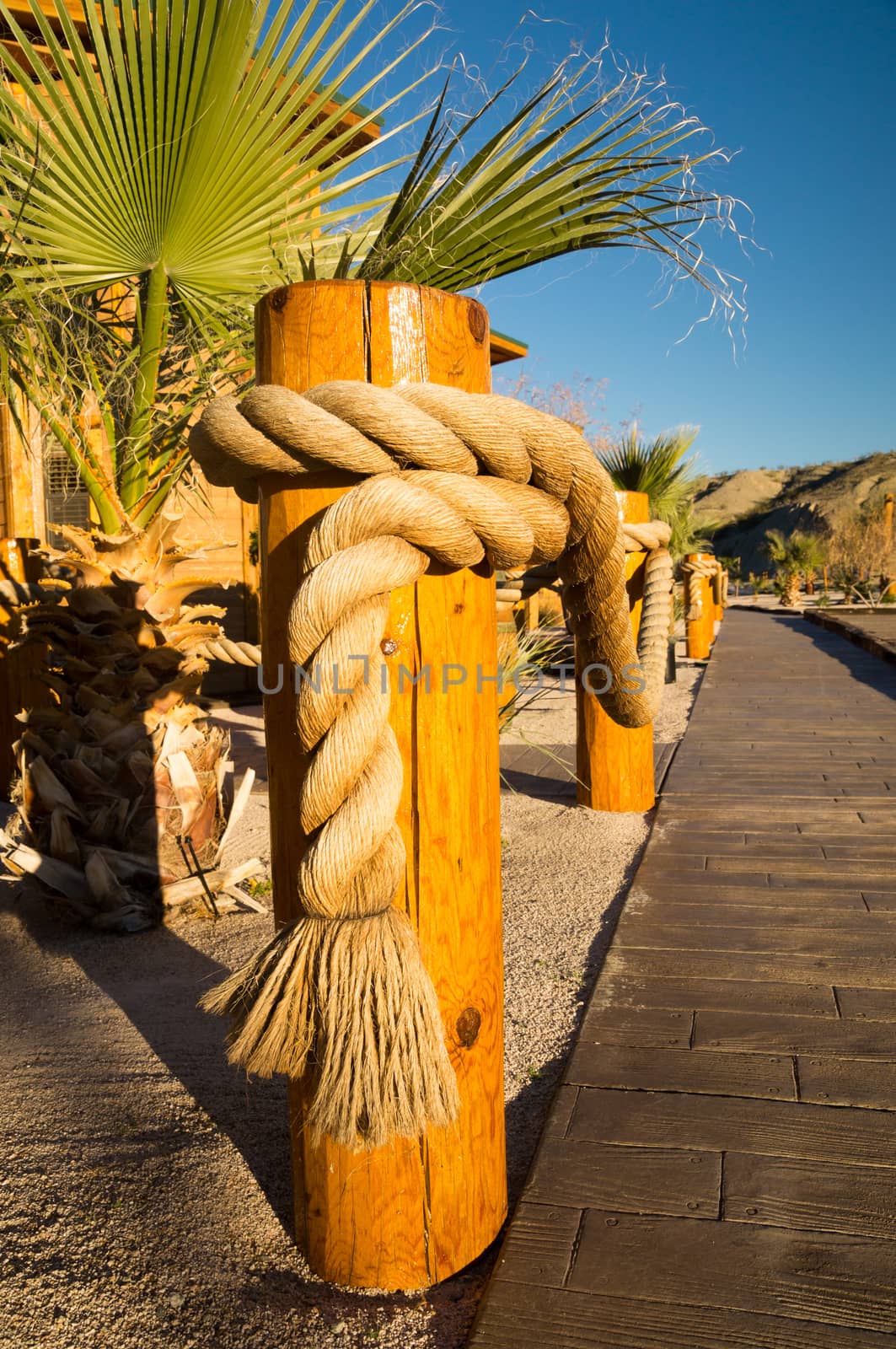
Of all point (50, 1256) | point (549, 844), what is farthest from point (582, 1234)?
point (549, 844)

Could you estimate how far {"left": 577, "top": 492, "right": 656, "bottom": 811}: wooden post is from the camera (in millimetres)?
4266

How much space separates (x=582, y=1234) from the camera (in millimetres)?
1470

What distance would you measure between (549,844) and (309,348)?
3.06 meters

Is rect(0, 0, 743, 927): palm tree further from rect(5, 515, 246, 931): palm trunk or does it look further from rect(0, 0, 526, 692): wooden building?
rect(0, 0, 526, 692): wooden building

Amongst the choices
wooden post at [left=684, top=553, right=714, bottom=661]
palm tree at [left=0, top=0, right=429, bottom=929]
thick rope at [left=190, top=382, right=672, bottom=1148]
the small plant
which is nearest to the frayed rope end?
thick rope at [left=190, top=382, right=672, bottom=1148]

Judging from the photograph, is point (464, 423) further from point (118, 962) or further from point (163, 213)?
point (118, 962)

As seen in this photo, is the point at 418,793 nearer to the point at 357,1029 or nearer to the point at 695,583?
the point at 357,1029

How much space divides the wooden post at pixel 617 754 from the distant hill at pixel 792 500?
50.3 m

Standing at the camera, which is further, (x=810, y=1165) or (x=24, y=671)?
(x=24, y=671)

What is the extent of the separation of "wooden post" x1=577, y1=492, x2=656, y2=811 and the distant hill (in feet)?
165

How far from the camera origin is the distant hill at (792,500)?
59781 mm

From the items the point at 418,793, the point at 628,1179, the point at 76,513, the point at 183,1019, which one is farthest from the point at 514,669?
the point at 76,513

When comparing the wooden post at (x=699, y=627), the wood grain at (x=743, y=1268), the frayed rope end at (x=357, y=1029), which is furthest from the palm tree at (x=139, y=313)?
the wooden post at (x=699, y=627)

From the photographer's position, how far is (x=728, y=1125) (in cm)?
178
